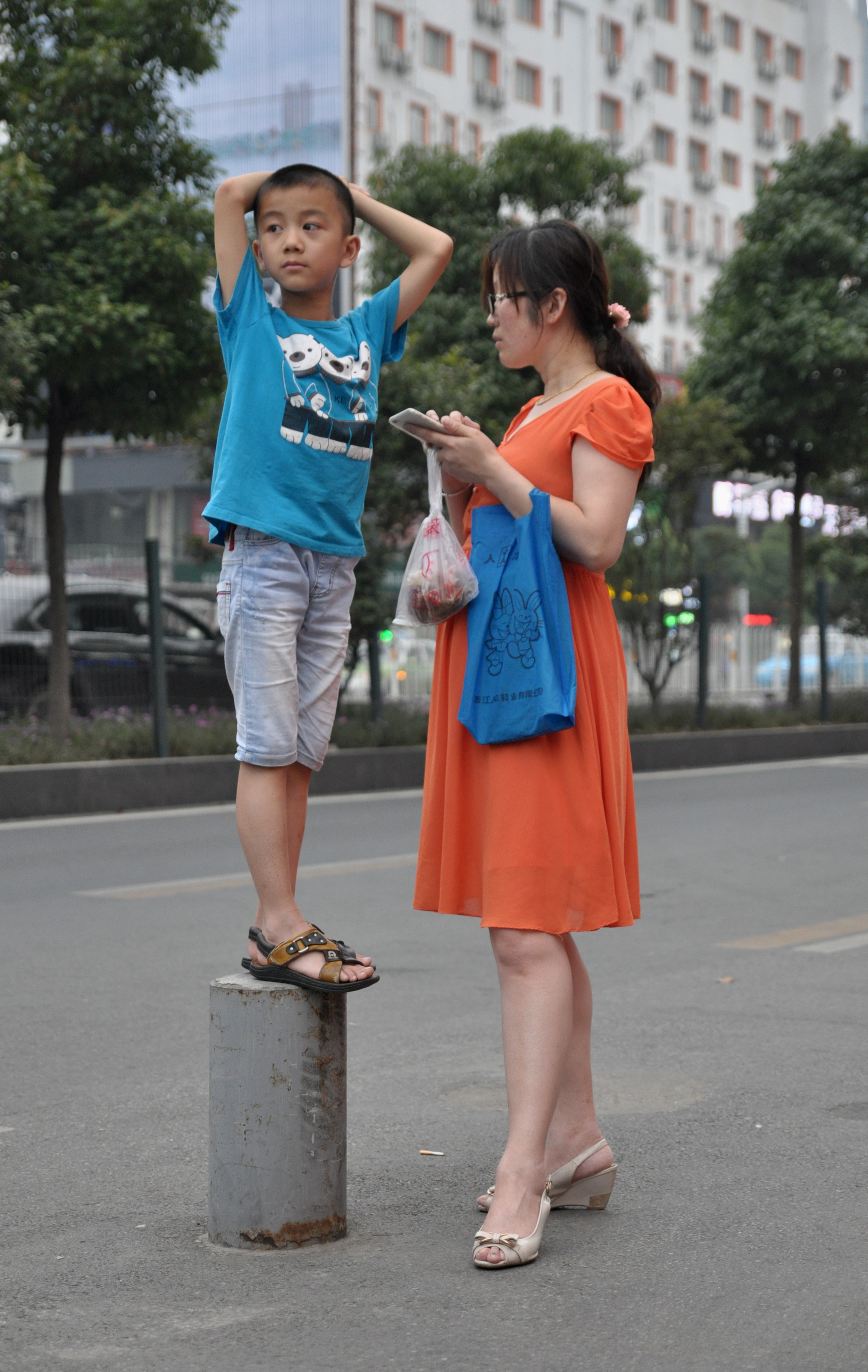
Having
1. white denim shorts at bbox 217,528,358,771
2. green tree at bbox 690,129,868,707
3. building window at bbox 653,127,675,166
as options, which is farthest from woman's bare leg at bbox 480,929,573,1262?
building window at bbox 653,127,675,166

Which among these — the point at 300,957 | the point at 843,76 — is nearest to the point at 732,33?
the point at 843,76

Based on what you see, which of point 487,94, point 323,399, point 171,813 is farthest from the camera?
point 487,94

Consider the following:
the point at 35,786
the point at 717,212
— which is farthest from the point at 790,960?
the point at 717,212

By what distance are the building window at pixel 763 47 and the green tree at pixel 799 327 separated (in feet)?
133

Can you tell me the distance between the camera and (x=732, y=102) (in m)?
58.5

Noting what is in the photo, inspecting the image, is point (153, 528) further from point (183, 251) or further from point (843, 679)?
point (183, 251)

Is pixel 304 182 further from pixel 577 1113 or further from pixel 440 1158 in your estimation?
pixel 440 1158

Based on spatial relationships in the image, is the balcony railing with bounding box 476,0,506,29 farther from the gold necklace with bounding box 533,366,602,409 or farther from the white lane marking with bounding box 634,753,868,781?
the gold necklace with bounding box 533,366,602,409

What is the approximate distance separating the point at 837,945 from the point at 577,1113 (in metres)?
3.49

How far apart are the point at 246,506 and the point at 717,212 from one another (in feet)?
192

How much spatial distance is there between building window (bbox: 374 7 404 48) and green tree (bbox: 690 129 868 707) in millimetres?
25132

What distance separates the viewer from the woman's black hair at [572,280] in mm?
3275

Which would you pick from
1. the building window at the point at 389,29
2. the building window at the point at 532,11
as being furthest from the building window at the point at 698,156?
the building window at the point at 389,29

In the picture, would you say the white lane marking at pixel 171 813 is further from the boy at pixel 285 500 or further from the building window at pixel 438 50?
the building window at pixel 438 50
